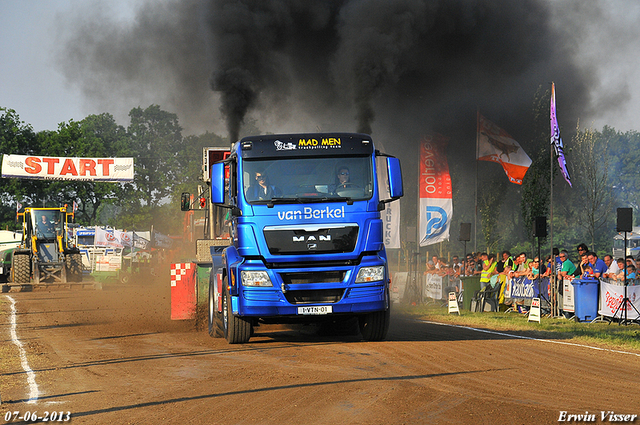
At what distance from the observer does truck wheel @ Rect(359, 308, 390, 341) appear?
37.7 ft

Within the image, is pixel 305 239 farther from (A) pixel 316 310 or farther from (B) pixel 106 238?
(B) pixel 106 238

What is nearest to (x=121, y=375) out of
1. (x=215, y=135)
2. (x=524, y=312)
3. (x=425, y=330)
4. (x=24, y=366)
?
(x=24, y=366)

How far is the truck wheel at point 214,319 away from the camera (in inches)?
503

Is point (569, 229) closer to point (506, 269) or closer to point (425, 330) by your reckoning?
point (506, 269)

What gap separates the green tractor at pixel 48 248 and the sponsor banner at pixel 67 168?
3841 millimetres

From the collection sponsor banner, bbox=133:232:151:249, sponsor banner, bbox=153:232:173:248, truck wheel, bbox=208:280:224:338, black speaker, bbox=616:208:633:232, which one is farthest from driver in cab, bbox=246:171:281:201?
sponsor banner, bbox=153:232:173:248

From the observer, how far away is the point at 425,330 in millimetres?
14195

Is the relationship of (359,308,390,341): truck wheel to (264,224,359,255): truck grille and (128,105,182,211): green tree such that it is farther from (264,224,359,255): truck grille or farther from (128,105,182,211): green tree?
(128,105,182,211): green tree

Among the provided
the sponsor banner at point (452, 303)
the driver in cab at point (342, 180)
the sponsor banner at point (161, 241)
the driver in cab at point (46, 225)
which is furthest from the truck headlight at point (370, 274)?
the sponsor banner at point (161, 241)

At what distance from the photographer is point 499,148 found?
25.5 meters

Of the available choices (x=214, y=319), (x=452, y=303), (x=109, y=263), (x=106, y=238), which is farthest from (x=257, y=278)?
(x=106, y=238)

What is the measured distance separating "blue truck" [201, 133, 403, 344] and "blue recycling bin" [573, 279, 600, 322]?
7295 mm

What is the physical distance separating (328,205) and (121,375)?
12.4ft

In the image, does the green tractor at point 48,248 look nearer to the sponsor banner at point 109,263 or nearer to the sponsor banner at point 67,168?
the sponsor banner at point 67,168
